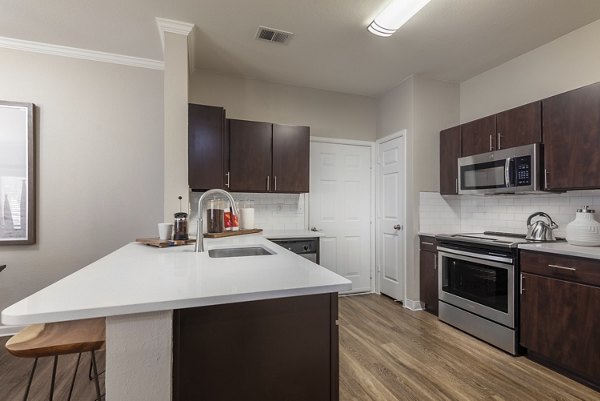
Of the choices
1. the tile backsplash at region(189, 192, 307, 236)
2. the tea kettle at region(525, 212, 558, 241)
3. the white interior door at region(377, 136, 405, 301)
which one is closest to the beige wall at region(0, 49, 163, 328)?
the tile backsplash at region(189, 192, 307, 236)

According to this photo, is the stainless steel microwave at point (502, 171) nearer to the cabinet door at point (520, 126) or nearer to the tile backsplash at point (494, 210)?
the cabinet door at point (520, 126)

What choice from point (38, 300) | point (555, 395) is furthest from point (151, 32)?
Answer: point (555, 395)

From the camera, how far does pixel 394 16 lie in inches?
91.4

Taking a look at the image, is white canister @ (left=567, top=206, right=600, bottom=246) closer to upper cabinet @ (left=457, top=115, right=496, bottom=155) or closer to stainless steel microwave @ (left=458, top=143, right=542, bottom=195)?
stainless steel microwave @ (left=458, top=143, right=542, bottom=195)

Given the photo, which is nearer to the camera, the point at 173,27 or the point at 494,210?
the point at 173,27

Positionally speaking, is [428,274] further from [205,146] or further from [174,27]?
[174,27]

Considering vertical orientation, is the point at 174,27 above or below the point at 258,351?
above

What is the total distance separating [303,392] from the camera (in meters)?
1.17

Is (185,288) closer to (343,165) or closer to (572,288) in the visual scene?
(572,288)

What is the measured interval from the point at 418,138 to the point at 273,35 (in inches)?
78.5

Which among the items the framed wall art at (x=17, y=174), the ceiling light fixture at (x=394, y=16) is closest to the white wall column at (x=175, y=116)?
the framed wall art at (x=17, y=174)

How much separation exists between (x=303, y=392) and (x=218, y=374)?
0.34m

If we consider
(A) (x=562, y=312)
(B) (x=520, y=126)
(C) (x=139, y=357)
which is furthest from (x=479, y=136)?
(C) (x=139, y=357)

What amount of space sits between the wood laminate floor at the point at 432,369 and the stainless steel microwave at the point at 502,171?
4.62ft
